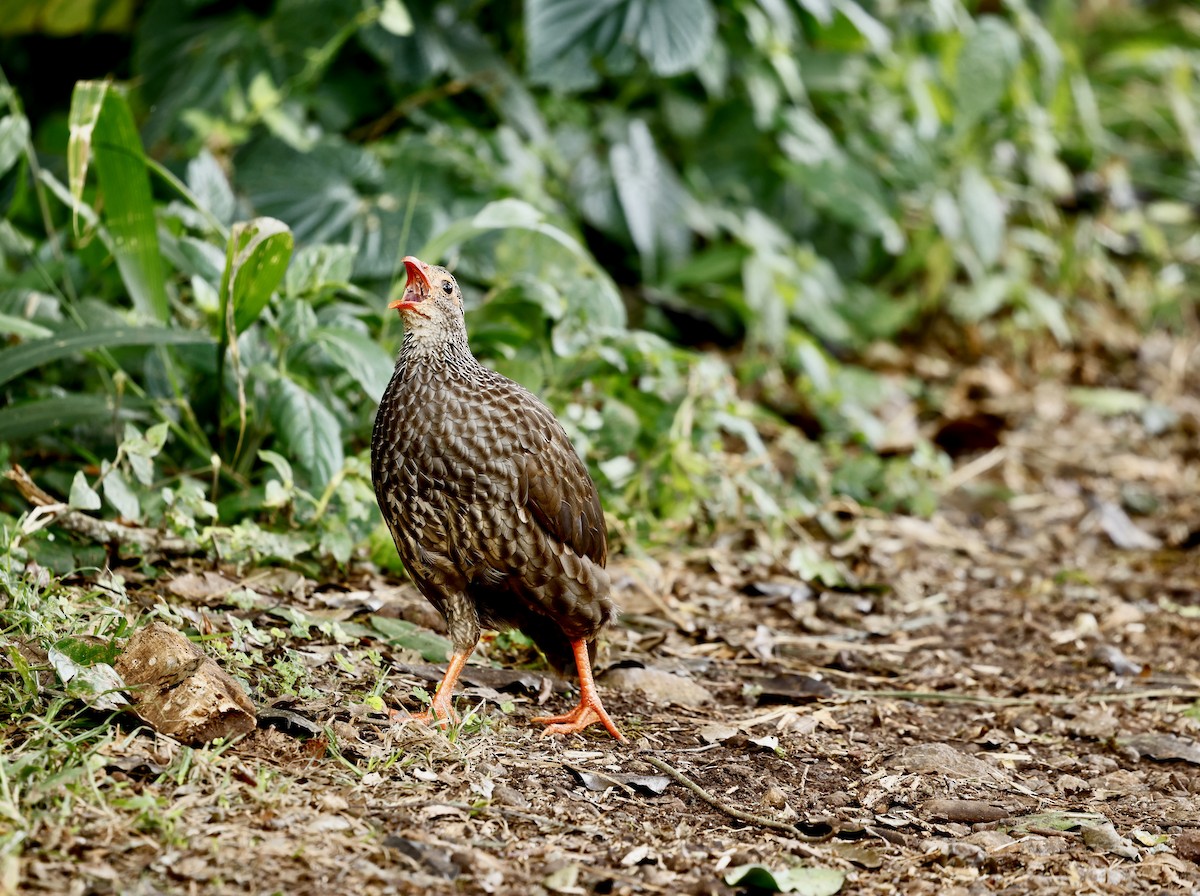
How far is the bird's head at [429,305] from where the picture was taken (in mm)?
3320

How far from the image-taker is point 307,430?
12.4ft

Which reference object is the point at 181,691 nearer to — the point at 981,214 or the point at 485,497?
the point at 485,497

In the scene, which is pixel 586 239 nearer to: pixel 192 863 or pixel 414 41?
pixel 414 41

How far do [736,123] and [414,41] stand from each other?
180 centimetres

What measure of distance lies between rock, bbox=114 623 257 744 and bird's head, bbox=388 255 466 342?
0.93m

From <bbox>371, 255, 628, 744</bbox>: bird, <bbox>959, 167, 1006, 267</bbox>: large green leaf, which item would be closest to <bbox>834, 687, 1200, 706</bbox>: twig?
<bbox>371, 255, 628, 744</bbox>: bird

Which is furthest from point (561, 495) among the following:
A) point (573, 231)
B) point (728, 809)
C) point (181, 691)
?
point (573, 231)

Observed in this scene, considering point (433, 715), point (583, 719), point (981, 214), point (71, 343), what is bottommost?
point (583, 719)

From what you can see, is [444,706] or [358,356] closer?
[444,706]

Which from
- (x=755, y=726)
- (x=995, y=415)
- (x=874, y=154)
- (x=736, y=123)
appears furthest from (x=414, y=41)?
(x=755, y=726)

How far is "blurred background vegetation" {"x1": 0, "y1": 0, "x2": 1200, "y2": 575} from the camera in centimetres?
399

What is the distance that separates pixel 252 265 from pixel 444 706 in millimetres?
1361

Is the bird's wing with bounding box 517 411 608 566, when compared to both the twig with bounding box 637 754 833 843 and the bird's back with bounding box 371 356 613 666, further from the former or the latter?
the twig with bounding box 637 754 833 843

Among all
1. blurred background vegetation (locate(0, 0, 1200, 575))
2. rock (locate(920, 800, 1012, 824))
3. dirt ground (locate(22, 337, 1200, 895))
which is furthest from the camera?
blurred background vegetation (locate(0, 0, 1200, 575))
